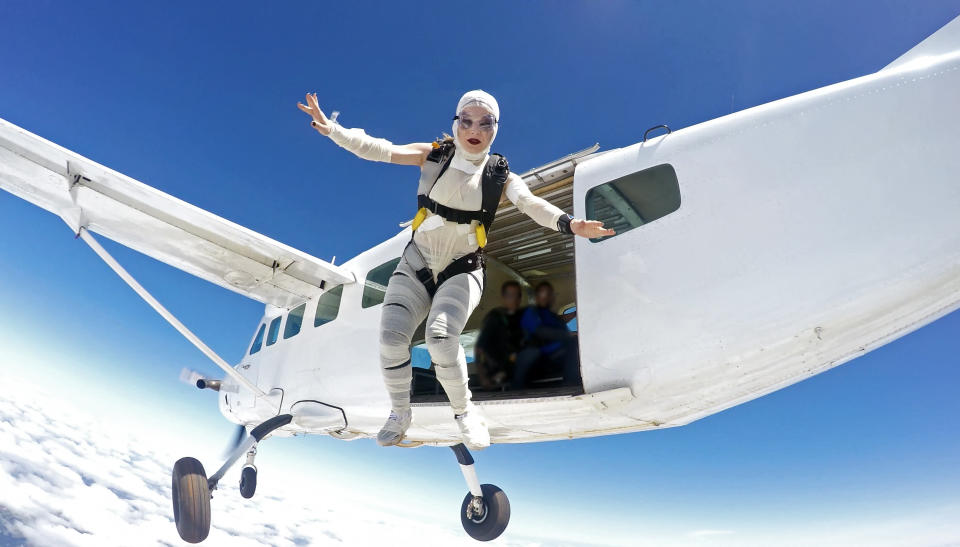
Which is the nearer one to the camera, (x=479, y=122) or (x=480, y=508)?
(x=479, y=122)

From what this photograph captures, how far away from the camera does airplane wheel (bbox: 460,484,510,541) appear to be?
6.43 m

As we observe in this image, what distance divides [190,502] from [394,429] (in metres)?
3.48

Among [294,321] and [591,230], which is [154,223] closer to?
[294,321]

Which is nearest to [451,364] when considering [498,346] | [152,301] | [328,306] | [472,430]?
[472,430]

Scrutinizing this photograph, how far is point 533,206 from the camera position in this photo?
3.28 meters

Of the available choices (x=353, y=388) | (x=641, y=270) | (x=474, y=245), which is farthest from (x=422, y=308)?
(x=353, y=388)

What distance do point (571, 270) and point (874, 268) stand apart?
4.78 metres

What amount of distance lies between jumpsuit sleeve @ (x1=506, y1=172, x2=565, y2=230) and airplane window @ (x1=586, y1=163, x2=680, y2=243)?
0.74 m

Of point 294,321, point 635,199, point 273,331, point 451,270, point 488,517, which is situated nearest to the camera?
point 451,270

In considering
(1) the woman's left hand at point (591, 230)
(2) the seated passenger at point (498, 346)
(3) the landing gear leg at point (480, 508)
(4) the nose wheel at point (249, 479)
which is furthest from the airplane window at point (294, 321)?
(1) the woman's left hand at point (591, 230)

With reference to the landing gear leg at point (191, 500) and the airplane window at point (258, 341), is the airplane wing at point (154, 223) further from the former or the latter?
the landing gear leg at point (191, 500)

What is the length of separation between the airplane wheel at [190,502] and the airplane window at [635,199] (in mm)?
4997

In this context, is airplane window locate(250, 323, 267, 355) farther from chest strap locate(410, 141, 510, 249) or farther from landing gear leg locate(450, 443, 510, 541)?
chest strap locate(410, 141, 510, 249)

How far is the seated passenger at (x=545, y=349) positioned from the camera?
482cm
